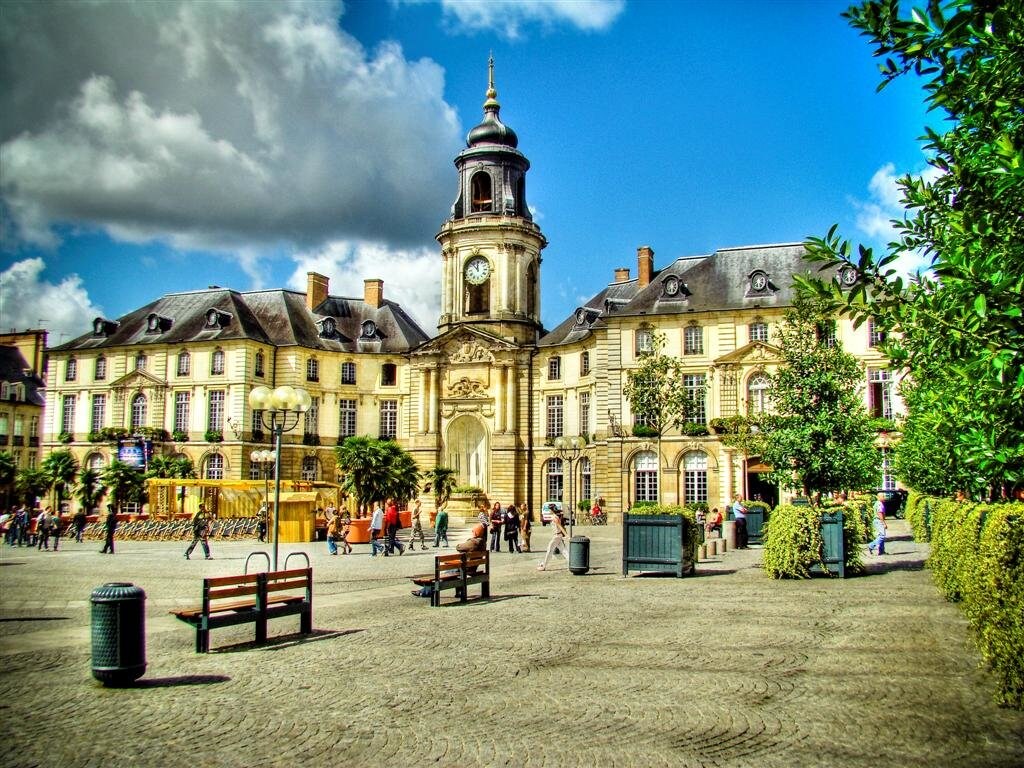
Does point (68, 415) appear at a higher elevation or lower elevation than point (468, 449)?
higher

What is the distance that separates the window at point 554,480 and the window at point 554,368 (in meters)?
4.94

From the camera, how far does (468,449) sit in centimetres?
5822

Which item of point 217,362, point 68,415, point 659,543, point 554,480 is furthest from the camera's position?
point 68,415

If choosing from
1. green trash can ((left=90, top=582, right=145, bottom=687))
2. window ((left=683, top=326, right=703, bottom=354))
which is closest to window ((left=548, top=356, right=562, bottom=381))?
window ((left=683, top=326, right=703, bottom=354))

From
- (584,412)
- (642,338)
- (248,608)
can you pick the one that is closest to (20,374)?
(584,412)

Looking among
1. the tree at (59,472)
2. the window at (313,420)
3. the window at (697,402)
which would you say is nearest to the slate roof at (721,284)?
the window at (697,402)

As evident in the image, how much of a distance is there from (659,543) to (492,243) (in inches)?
1625

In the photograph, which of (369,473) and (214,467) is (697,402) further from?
(214,467)

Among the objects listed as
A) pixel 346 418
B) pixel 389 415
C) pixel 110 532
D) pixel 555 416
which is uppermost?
pixel 389 415

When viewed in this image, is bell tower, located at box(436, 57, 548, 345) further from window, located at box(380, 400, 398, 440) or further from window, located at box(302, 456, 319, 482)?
window, located at box(302, 456, 319, 482)

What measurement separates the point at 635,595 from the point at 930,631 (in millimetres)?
5495

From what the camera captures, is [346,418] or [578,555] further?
[346,418]

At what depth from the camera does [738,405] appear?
47.4 m

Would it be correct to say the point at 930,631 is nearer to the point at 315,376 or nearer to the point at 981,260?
the point at 981,260
